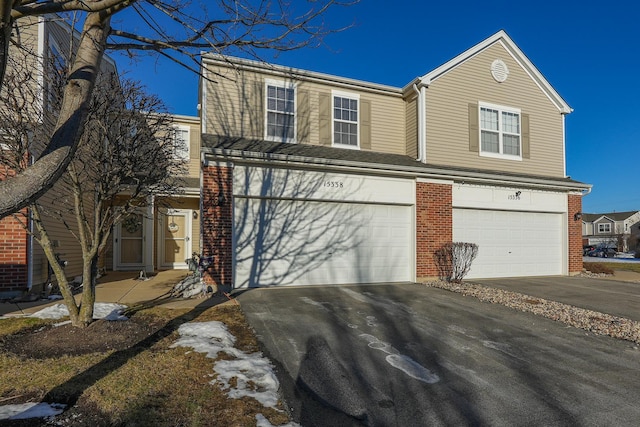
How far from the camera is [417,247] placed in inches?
410

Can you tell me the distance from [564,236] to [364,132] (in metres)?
7.75

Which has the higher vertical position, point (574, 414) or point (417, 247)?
point (417, 247)

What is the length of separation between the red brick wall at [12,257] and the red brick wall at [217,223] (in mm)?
3628

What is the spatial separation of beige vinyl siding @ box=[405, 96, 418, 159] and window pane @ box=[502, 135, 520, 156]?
330 cm

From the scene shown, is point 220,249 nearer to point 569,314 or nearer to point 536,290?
point 569,314

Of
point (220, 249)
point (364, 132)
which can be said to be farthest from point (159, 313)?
point (364, 132)

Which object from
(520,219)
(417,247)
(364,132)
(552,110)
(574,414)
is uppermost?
(552,110)

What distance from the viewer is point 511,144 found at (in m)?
12.7

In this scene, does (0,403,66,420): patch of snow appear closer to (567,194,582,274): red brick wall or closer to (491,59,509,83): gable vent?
(491,59,509,83): gable vent

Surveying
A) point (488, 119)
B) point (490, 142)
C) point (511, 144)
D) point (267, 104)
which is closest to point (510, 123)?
point (511, 144)

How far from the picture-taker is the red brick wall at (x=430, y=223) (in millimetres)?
10461

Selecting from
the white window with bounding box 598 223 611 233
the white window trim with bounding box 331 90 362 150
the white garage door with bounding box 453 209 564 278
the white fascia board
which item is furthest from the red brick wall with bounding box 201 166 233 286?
the white window with bounding box 598 223 611 233

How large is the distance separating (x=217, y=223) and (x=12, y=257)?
4.17 meters

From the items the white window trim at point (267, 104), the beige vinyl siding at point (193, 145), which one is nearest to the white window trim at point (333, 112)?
the white window trim at point (267, 104)
